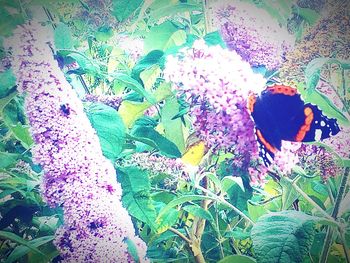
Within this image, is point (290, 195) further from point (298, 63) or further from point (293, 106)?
point (298, 63)

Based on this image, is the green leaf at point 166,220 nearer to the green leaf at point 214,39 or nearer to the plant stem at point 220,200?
the plant stem at point 220,200

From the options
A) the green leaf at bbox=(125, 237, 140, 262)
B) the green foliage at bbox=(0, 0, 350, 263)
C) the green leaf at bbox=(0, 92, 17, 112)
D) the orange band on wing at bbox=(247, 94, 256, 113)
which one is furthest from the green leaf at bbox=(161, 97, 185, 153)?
the green leaf at bbox=(0, 92, 17, 112)

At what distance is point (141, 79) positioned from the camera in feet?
4.70

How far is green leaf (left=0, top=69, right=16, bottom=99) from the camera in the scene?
1377 mm

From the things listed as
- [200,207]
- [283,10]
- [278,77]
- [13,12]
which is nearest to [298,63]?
[278,77]

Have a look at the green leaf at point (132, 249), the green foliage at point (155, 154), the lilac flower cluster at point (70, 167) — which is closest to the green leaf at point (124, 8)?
the green foliage at point (155, 154)

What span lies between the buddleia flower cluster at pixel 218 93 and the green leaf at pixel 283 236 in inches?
8.1

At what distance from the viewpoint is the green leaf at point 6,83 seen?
1.38 metres

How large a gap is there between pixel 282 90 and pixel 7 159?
915mm

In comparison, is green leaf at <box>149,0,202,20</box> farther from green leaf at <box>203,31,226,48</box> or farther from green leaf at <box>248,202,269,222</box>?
green leaf at <box>248,202,269,222</box>

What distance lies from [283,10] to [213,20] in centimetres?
25

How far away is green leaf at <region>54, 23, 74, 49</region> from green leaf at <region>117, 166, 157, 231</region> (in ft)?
1.42

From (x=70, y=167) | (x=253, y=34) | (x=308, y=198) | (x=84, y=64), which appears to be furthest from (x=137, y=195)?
(x=253, y=34)

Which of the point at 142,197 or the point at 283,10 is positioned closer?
the point at 142,197
